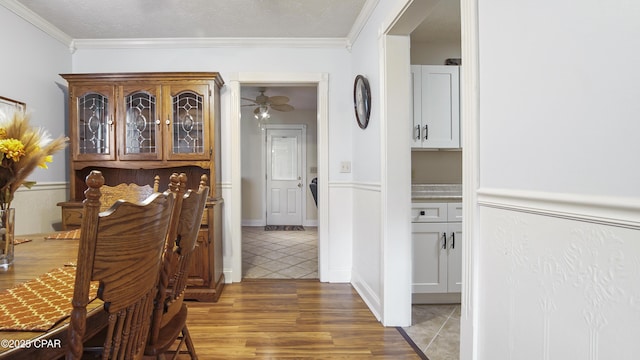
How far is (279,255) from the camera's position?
4.27m

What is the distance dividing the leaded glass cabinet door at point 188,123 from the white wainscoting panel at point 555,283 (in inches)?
97.3

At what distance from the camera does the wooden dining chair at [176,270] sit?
3.55 ft

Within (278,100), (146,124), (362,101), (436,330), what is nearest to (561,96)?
(436,330)

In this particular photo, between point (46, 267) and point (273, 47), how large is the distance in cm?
274

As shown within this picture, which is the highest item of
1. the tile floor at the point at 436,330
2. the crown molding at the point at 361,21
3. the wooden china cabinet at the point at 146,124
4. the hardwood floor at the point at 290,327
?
the crown molding at the point at 361,21

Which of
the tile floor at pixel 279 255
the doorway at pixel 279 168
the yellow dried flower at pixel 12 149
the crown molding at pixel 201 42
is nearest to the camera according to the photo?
the yellow dried flower at pixel 12 149

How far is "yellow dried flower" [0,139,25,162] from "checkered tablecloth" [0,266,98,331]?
1.43 feet

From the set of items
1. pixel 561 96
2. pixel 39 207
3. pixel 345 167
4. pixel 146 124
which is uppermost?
pixel 146 124

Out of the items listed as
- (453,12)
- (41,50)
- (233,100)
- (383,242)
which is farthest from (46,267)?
(453,12)

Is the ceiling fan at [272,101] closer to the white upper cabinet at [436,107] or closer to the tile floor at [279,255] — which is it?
the tile floor at [279,255]

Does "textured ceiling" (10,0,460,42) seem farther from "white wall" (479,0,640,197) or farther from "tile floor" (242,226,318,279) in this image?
"tile floor" (242,226,318,279)

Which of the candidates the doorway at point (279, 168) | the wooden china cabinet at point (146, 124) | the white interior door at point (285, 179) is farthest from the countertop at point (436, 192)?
the white interior door at point (285, 179)

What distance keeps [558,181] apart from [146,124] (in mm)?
3090

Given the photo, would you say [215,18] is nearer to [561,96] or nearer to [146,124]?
[146,124]
